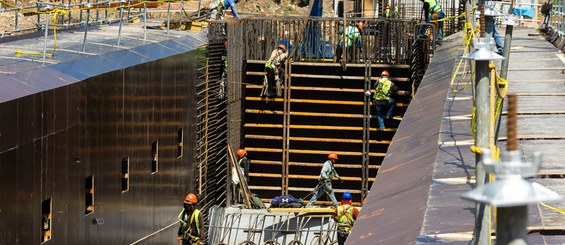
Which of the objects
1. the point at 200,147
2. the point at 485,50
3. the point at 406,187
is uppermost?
the point at 485,50

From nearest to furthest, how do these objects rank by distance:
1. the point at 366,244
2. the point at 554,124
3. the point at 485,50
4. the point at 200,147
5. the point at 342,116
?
the point at 485,50, the point at 366,244, the point at 554,124, the point at 200,147, the point at 342,116

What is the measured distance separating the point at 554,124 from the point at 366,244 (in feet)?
20.8

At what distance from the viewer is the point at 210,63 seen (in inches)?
1148

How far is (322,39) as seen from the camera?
30.4 m

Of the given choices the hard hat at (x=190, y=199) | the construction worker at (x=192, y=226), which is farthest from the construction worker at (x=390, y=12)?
the hard hat at (x=190, y=199)

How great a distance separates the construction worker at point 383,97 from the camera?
28.9 meters

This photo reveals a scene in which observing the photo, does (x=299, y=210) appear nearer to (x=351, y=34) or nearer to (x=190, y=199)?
(x=190, y=199)

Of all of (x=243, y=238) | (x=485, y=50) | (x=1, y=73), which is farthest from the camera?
(x=243, y=238)

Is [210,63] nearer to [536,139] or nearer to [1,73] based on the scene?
[1,73]

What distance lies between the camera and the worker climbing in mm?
28891

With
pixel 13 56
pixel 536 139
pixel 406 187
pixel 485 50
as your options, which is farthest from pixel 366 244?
pixel 13 56

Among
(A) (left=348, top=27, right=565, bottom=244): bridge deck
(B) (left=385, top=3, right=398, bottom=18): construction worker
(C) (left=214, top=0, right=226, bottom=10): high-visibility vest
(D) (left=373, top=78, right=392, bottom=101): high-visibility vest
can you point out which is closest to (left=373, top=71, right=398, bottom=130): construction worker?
(D) (left=373, top=78, right=392, bottom=101): high-visibility vest

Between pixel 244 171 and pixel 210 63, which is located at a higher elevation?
pixel 210 63

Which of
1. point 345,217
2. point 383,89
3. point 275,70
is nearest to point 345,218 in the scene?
point 345,217
